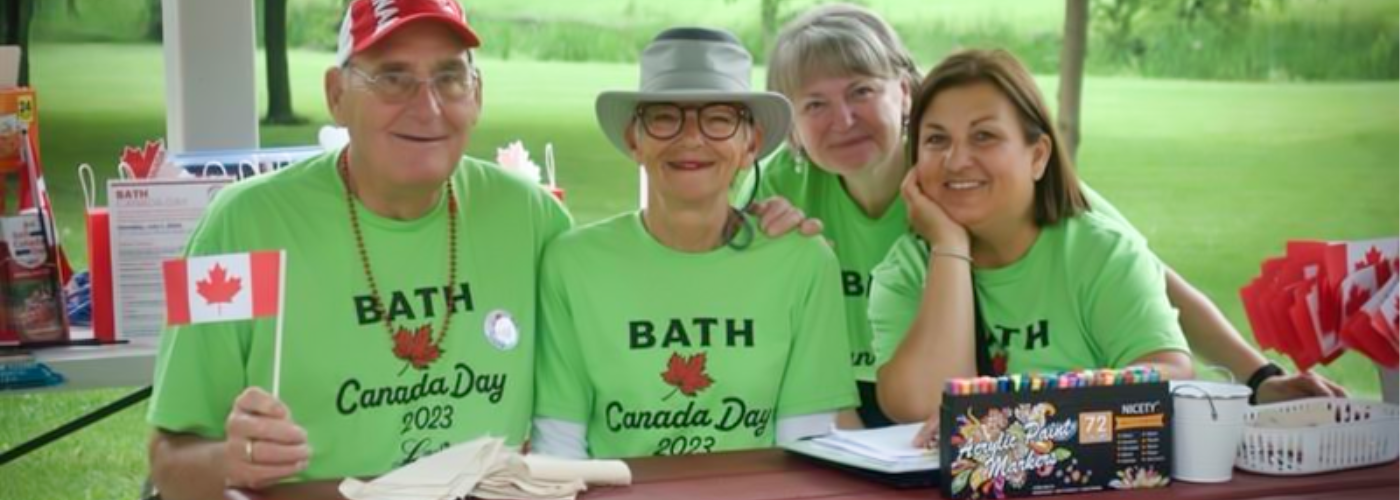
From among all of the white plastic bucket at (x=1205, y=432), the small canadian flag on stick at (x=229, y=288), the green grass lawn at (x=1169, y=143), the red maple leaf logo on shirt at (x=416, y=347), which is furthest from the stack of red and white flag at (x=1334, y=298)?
the green grass lawn at (x=1169, y=143)

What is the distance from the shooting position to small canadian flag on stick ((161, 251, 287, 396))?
243 cm

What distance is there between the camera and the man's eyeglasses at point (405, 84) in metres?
2.79

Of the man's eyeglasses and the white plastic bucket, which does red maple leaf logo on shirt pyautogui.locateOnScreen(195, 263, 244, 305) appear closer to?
the man's eyeglasses

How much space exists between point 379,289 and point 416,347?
101 millimetres

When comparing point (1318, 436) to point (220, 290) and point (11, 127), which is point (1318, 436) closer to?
point (220, 290)

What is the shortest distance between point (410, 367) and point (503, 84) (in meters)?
5.01

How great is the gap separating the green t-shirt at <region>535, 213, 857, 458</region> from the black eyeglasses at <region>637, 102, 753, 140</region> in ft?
0.50

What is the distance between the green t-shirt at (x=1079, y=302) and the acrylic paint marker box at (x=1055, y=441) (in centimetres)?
41

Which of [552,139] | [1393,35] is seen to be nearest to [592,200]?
[552,139]

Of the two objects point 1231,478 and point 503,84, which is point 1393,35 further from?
point 1231,478

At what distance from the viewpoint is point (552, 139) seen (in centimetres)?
772

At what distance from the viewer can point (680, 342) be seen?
285cm

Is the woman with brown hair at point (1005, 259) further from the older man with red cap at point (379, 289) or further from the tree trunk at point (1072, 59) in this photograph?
the tree trunk at point (1072, 59)

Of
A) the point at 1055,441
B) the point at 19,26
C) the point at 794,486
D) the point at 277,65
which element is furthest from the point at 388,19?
the point at 277,65
